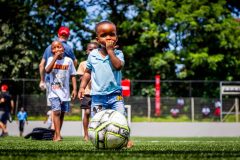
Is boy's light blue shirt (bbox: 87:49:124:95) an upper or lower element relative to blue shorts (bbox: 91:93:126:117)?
upper

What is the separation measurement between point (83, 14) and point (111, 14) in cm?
199

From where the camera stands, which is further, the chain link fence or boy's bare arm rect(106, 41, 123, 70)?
the chain link fence

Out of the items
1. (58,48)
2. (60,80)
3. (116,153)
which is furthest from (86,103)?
(116,153)

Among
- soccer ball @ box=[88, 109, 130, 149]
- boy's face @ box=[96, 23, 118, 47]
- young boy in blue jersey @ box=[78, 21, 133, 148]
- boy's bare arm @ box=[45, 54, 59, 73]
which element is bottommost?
soccer ball @ box=[88, 109, 130, 149]

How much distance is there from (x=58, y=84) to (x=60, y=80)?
0.08 meters

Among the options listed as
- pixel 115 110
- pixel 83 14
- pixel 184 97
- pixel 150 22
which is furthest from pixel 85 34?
pixel 115 110

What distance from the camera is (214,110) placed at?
25781 millimetres

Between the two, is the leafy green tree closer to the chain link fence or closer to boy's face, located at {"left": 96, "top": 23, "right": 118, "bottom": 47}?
the chain link fence

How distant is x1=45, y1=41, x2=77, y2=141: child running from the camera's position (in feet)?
30.9

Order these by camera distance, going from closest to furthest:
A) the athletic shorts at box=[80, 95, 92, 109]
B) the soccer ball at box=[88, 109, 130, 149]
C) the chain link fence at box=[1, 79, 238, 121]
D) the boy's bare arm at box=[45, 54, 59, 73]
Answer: the soccer ball at box=[88, 109, 130, 149] < the boy's bare arm at box=[45, 54, 59, 73] < the athletic shorts at box=[80, 95, 92, 109] < the chain link fence at box=[1, 79, 238, 121]

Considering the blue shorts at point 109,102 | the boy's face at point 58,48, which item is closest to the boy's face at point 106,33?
the blue shorts at point 109,102

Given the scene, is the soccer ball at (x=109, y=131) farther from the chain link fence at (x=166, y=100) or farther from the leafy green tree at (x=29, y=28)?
the leafy green tree at (x=29, y=28)

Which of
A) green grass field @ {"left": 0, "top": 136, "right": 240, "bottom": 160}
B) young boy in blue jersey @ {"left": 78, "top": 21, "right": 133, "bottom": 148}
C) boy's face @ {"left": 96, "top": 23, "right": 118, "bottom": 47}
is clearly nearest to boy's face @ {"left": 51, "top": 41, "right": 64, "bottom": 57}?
green grass field @ {"left": 0, "top": 136, "right": 240, "bottom": 160}

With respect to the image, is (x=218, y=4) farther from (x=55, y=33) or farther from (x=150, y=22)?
(x=55, y=33)
